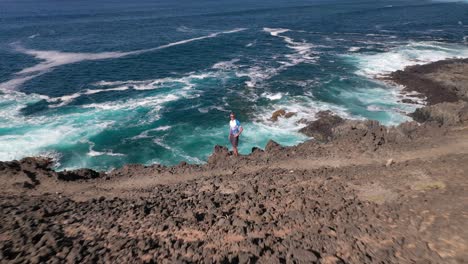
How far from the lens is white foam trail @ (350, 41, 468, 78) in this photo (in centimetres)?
4869

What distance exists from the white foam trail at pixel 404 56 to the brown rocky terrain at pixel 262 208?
29.5 m

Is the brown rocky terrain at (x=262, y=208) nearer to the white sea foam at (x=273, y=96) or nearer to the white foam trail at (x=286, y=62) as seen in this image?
the white sea foam at (x=273, y=96)

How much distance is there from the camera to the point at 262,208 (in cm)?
1305

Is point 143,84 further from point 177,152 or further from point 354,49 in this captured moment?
point 354,49

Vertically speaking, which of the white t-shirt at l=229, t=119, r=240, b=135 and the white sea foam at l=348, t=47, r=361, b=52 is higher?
the white t-shirt at l=229, t=119, r=240, b=135

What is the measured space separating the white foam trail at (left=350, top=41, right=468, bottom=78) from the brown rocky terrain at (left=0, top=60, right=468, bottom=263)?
96.8 feet

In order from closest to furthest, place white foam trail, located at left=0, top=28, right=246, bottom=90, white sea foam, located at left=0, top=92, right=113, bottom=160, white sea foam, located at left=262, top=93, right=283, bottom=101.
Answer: white sea foam, located at left=0, top=92, right=113, bottom=160 → white sea foam, located at left=262, top=93, right=283, bottom=101 → white foam trail, located at left=0, top=28, right=246, bottom=90

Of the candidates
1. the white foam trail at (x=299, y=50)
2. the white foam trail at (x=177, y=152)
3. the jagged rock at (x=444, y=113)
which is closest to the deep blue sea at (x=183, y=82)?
the white foam trail at (x=177, y=152)

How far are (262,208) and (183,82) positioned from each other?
3412 cm

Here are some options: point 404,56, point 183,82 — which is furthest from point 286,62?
point 404,56

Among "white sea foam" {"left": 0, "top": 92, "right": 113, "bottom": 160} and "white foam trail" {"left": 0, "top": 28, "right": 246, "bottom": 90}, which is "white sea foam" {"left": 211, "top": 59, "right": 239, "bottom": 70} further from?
"white sea foam" {"left": 0, "top": 92, "right": 113, "bottom": 160}

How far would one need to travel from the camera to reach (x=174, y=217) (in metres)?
12.3

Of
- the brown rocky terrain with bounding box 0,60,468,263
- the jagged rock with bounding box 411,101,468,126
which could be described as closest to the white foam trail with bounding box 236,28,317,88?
the jagged rock with bounding box 411,101,468,126

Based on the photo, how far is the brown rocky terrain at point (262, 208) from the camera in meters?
10.1
